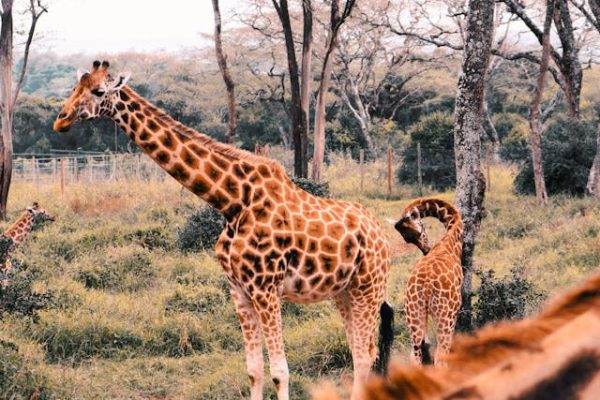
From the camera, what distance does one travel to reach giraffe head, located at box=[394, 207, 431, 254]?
6.35 metres

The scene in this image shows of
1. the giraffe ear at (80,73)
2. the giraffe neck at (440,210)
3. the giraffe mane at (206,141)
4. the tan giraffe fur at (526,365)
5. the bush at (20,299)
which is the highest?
the giraffe ear at (80,73)

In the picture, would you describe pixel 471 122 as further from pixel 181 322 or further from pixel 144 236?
pixel 144 236

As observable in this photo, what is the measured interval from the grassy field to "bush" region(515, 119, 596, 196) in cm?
127

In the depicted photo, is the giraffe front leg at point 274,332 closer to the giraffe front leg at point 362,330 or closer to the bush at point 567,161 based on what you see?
the giraffe front leg at point 362,330

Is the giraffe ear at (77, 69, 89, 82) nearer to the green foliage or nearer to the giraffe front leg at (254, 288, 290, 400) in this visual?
the giraffe front leg at (254, 288, 290, 400)

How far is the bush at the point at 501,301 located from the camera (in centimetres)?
717

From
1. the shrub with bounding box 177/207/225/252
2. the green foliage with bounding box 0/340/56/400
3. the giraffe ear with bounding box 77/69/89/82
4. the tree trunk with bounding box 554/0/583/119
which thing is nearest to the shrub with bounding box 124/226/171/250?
the shrub with bounding box 177/207/225/252

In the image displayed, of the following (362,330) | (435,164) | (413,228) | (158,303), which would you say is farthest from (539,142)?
(362,330)

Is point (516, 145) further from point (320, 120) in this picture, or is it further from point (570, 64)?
point (320, 120)

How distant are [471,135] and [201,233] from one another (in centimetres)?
586

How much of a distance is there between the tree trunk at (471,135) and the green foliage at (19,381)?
371 cm

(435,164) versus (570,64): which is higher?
(570,64)

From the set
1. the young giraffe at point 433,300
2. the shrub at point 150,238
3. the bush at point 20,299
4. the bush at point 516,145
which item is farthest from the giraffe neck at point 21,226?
the bush at point 516,145

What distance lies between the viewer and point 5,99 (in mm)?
15250
